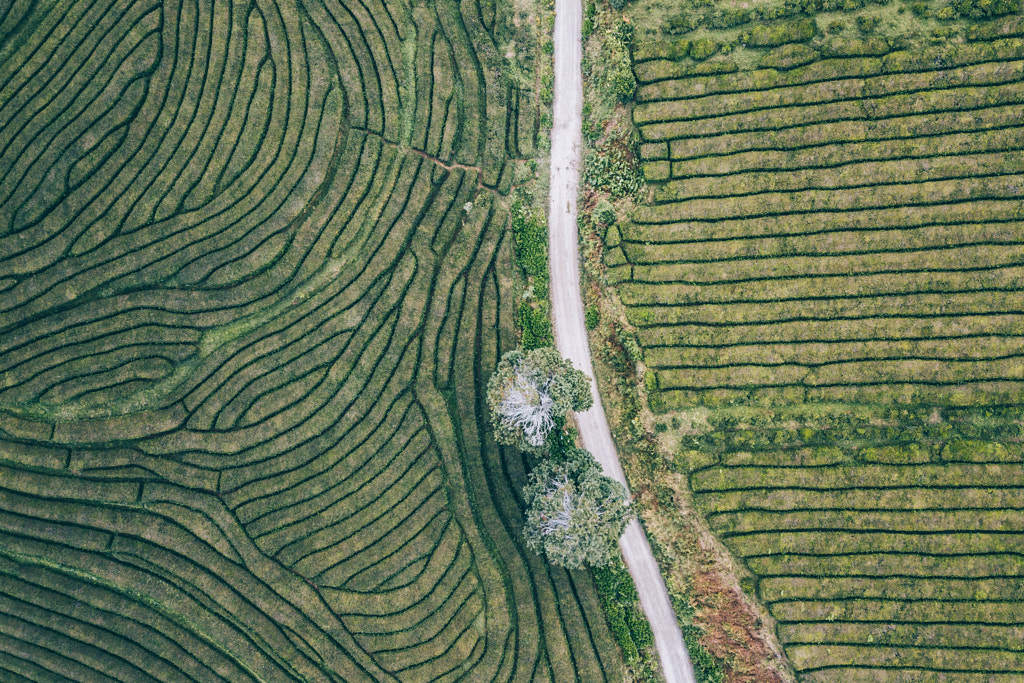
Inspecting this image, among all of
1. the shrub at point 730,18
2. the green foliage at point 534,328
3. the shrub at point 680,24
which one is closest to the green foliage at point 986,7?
the shrub at point 730,18

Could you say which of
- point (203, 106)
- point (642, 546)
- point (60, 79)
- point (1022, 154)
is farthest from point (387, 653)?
point (1022, 154)

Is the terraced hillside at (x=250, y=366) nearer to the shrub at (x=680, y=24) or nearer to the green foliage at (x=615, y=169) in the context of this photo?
the green foliage at (x=615, y=169)

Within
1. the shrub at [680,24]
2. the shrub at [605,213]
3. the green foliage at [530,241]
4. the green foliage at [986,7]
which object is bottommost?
the green foliage at [530,241]

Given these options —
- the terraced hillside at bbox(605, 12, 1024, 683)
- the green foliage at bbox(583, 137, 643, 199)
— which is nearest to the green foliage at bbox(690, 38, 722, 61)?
the terraced hillside at bbox(605, 12, 1024, 683)

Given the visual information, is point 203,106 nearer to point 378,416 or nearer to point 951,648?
point 378,416

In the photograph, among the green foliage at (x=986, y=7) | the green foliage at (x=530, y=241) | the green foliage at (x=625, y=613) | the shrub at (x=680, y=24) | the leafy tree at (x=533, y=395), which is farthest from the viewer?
the green foliage at (x=530, y=241)

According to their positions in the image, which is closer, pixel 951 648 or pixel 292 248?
pixel 951 648
